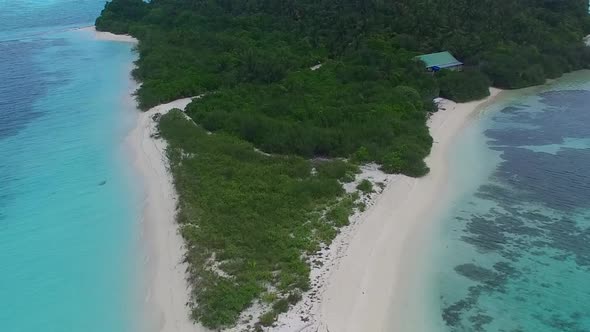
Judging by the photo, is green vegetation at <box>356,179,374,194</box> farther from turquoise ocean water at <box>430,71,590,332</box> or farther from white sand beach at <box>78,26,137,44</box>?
white sand beach at <box>78,26,137,44</box>

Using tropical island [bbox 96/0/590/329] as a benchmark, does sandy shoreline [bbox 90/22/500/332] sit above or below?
below

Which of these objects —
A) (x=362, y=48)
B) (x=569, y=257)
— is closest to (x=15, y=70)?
(x=362, y=48)

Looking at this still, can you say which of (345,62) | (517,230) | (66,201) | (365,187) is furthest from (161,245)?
(345,62)

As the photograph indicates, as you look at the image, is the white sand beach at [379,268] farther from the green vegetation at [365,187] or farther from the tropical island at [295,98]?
the tropical island at [295,98]

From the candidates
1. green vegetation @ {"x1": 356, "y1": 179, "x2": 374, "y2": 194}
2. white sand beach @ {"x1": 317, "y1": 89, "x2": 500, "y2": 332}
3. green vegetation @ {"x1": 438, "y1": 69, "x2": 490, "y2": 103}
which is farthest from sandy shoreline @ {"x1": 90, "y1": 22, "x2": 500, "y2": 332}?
green vegetation @ {"x1": 438, "y1": 69, "x2": 490, "y2": 103}

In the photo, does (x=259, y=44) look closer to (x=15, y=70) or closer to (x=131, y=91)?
(x=131, y=91)

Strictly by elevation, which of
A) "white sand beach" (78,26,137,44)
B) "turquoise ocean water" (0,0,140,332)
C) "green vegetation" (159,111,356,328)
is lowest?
"turquoise ocean water" (0,0,140,332)

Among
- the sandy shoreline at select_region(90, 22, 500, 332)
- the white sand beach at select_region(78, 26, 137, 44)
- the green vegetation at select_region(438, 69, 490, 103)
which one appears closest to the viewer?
the sandy shoreline at select_region(90, 22, 500, 332)

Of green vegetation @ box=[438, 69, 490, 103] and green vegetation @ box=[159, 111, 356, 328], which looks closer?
green vegetation @ box=[159, 111, 356, 328]
